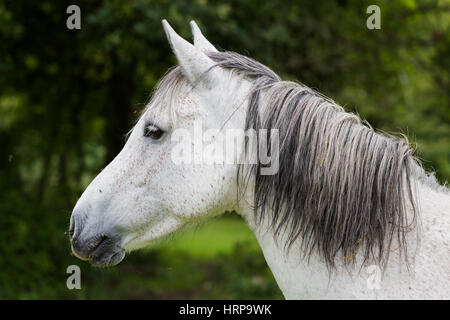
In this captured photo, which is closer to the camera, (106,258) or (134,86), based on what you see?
(106,258)

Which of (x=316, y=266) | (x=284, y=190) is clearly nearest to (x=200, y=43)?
(x=284, y=190)

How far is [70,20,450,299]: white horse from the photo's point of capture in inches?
83.2

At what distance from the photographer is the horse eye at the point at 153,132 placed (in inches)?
91.3

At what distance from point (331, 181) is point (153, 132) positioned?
0.83 metres

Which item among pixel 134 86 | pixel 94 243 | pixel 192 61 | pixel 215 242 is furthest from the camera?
pixel 215 242

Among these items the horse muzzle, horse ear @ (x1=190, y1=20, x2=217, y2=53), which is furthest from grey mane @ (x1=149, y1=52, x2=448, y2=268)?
the horse muzzle

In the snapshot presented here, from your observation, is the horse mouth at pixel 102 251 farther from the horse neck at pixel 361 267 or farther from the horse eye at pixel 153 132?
the horse neck at pixel 361 267

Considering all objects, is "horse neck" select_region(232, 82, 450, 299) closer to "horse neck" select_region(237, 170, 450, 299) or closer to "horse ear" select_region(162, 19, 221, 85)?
"horse neck" select_region(237, 170, 450, 299)

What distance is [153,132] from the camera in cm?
233

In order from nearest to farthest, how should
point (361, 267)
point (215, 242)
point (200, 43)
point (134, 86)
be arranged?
point (361, 267)
point (200, 43)
point (134, 86)
point (215, 242)

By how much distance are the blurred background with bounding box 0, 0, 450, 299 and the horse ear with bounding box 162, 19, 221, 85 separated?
296 centimetres

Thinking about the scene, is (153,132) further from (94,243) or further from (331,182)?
(331,182)

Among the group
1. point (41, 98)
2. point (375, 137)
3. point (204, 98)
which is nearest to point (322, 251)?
point (375, 137)

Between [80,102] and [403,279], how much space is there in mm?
7260
